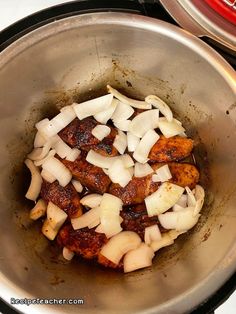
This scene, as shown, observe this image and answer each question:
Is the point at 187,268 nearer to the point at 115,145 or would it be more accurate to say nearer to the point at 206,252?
the point at 206,252

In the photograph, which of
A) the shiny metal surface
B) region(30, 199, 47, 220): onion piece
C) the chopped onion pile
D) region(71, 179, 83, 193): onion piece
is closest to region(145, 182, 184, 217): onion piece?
the chopped onion pile

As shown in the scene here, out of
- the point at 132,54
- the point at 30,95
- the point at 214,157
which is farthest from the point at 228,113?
the point at 30,95

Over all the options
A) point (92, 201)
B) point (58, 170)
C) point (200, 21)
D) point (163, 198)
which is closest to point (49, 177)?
point (58, 170)

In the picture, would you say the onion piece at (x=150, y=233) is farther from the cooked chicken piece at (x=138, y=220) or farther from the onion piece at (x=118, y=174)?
the onion piece at (x=118, y=174)

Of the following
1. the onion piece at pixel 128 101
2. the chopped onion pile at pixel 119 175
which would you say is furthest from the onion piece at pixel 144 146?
the onion piece at pixel 128 101

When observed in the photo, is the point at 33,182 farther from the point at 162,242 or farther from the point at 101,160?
the point at 162,242

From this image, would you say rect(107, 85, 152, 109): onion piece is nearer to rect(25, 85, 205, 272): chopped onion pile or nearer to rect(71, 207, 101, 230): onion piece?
rect(25, 85, 205, 272): chopped onion pile
